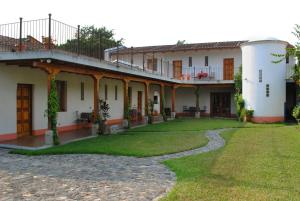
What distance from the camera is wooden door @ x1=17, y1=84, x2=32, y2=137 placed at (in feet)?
46.3

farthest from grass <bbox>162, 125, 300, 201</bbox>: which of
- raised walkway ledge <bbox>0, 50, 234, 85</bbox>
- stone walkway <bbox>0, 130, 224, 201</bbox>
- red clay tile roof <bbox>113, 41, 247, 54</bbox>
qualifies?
red clay tile roof <bbox>113, 41, 247, 54</bbox>

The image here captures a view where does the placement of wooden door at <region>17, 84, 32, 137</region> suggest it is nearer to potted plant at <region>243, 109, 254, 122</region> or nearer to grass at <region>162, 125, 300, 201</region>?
grass at <region>162, 125, 300, 201</region>

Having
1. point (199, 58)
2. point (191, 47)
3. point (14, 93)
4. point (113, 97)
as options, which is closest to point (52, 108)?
point (14, 93)

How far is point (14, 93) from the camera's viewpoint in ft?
44.7

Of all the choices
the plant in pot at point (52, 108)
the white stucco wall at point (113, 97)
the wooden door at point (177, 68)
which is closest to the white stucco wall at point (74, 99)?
the white stucco wall at point (113, 97)

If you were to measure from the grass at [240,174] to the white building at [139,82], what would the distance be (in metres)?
5.96

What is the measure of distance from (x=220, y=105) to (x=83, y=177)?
22804 millimetres

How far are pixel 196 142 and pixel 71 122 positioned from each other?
23.4 feet

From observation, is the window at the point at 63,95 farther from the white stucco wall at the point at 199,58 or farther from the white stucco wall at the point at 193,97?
the white stucco wall at the point at 193,97

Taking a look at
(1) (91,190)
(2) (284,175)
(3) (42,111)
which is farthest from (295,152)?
(3) (42,111)

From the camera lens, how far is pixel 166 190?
6.43 metres

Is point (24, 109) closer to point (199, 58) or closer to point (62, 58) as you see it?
point (62, 58)

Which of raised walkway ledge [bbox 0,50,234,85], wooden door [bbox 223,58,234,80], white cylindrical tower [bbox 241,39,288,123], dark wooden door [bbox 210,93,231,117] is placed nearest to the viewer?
raised walkway ledge [bbox 0,50,234,85]

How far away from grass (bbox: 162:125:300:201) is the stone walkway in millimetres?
460
